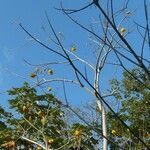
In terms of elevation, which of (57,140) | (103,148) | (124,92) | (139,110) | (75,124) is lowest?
(103,148)

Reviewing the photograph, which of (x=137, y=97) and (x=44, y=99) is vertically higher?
(x=137, y=97)

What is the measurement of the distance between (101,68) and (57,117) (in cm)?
320

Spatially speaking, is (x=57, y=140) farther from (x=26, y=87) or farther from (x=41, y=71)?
(x=26, y=87)

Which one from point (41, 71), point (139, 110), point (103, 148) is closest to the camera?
point (103, 148)

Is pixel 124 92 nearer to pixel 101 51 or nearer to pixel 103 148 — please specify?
pixel 101 51

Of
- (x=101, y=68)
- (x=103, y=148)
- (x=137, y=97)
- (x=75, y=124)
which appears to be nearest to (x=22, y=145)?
(x=75, y=124)

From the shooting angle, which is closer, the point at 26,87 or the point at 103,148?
the point at 103,148

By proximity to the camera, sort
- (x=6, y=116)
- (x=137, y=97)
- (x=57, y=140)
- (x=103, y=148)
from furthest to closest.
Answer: (x=137, y=97) → (x=6, y=116) → (x=57, y=140) → (x=103, y=148)

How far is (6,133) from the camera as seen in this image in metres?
10.7

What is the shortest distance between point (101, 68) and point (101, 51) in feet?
0.97

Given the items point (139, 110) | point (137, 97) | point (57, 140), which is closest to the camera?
point (57, 140)

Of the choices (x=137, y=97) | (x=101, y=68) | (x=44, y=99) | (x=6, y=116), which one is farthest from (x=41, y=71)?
(x=137, y=97)

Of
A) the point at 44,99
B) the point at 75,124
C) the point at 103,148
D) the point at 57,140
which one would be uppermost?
the point at 44,99

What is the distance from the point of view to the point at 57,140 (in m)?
9.59
